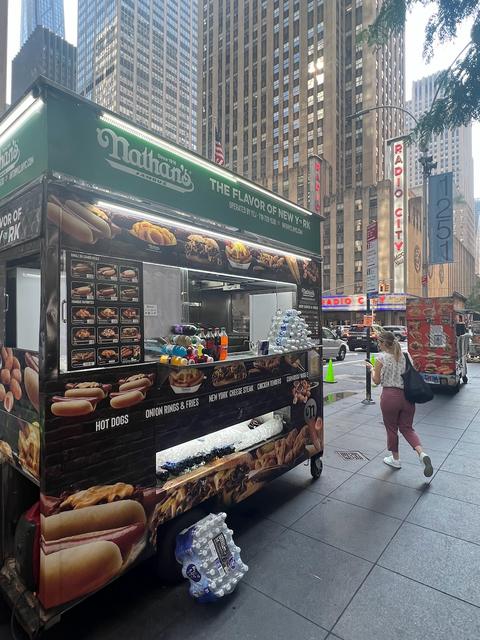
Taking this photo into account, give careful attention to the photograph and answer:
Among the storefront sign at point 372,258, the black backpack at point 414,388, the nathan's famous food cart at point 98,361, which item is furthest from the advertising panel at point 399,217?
the nathan's famous food cart at point 98,361

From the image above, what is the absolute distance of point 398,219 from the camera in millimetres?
47156

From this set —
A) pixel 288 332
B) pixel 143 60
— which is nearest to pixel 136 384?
pixel 288 332

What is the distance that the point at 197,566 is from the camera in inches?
104

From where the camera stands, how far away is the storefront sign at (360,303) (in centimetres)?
4550

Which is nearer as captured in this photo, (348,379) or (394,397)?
(394,397)

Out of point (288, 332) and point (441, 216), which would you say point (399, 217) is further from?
point (288, 332)

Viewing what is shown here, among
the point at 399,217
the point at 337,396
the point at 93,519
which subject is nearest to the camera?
the point at 93,519

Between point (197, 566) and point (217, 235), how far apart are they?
2.74 meters

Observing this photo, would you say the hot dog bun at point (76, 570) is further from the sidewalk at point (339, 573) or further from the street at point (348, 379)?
the street at point (348, 379)

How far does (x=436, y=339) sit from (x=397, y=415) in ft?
21.1

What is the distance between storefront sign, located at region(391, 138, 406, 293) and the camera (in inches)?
1678

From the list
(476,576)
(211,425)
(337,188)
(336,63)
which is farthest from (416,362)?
(336,63)

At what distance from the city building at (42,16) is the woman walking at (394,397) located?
218910mm

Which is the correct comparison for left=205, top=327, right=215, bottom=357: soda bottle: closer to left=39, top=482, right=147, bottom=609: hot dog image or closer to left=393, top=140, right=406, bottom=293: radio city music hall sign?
left=39, top=482, right=147, bottom=609: hot dog image
